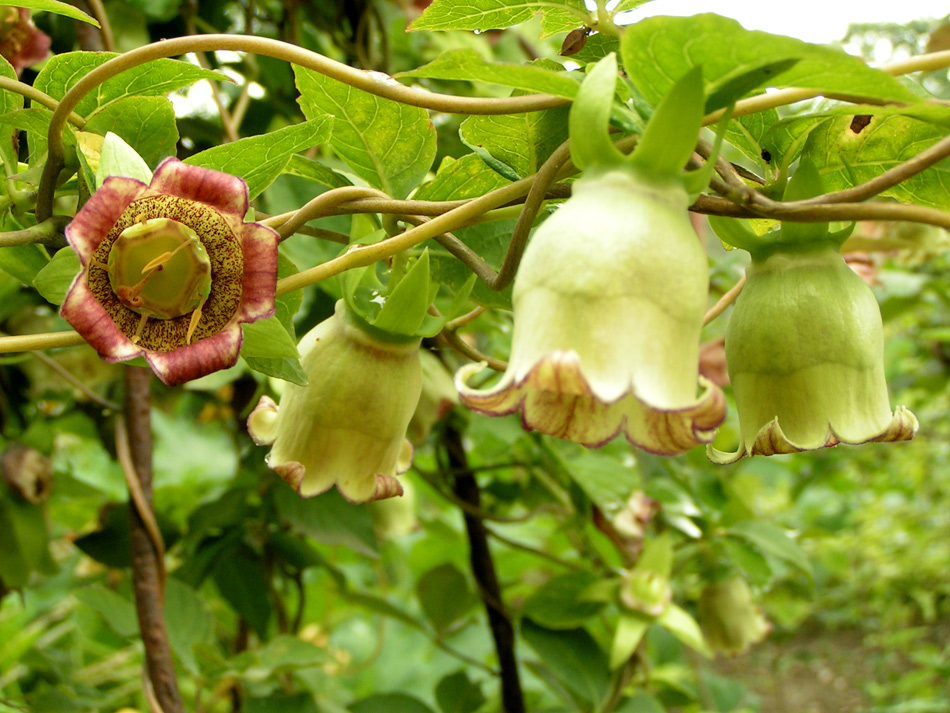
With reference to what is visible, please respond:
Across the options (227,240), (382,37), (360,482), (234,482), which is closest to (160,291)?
(227,240)

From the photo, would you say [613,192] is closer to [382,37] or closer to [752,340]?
[752,340]

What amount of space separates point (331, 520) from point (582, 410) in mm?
613

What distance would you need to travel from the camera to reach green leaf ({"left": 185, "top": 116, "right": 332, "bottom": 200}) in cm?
38

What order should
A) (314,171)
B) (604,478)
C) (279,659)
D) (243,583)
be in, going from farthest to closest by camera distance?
(243,583)
(604,478)
(279,659)
(314,171)

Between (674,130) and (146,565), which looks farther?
(146,565)

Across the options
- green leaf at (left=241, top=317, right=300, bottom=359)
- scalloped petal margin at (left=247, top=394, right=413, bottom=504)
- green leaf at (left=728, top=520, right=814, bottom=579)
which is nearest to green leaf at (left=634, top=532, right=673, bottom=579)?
green leaf at (left=728, top=520, right=814, bottom=579)

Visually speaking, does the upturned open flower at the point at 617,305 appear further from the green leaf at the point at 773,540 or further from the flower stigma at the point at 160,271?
the green leaf at the point at 773,540

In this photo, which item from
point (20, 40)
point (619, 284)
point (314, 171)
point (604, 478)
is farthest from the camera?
point (604, 478)

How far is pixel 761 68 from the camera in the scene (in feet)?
0.95

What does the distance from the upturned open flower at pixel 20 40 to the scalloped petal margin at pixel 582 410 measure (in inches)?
22.2

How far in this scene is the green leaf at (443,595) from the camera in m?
1.19

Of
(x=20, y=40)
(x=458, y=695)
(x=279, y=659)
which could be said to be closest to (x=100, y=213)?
(x=20, y=40)

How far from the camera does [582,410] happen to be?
33 centimetres

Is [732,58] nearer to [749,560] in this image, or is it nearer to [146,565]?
[146,565]
